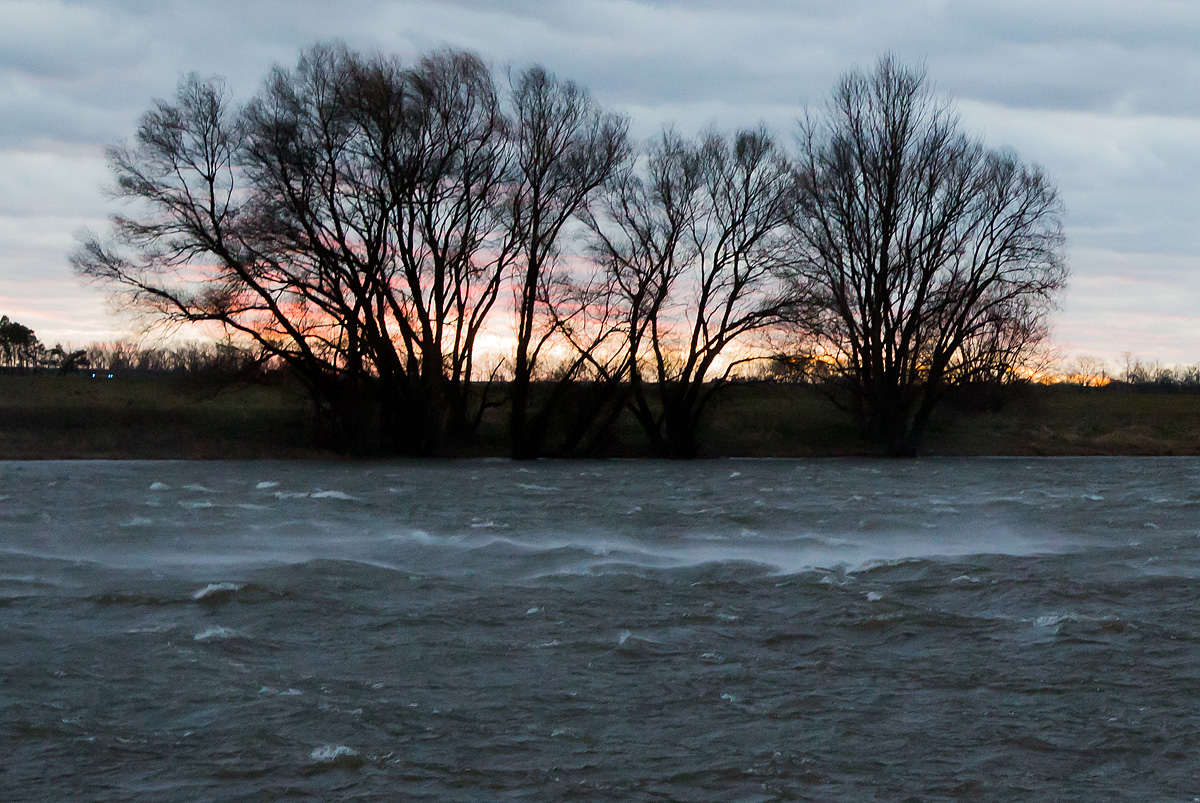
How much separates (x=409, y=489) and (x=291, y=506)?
16.0ft

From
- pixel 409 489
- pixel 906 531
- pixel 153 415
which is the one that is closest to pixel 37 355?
pixel 153 415

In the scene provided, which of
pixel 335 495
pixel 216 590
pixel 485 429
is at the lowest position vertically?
pixel 216 590

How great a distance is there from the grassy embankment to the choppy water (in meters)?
20.1

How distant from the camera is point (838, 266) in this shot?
139 feet

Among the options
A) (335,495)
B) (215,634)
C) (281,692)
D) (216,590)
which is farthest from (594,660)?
(335,495)

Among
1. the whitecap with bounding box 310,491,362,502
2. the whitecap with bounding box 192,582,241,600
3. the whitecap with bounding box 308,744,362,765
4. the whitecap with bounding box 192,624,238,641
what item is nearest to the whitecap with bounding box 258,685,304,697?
the whitecap with bounding box 308,744,362,765

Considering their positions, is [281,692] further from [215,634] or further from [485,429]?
[485,429]

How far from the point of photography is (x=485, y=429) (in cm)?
4131

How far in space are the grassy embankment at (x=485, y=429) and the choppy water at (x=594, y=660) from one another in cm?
2013

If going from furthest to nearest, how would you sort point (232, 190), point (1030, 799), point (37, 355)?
point (37, 355), point (232, 190), point (1030, 799)

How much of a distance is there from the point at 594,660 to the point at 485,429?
3295cm

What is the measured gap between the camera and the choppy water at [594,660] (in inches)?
242

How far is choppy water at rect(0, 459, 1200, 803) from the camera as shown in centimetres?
614

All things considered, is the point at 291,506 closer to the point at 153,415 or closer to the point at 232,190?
the point at 232,190
